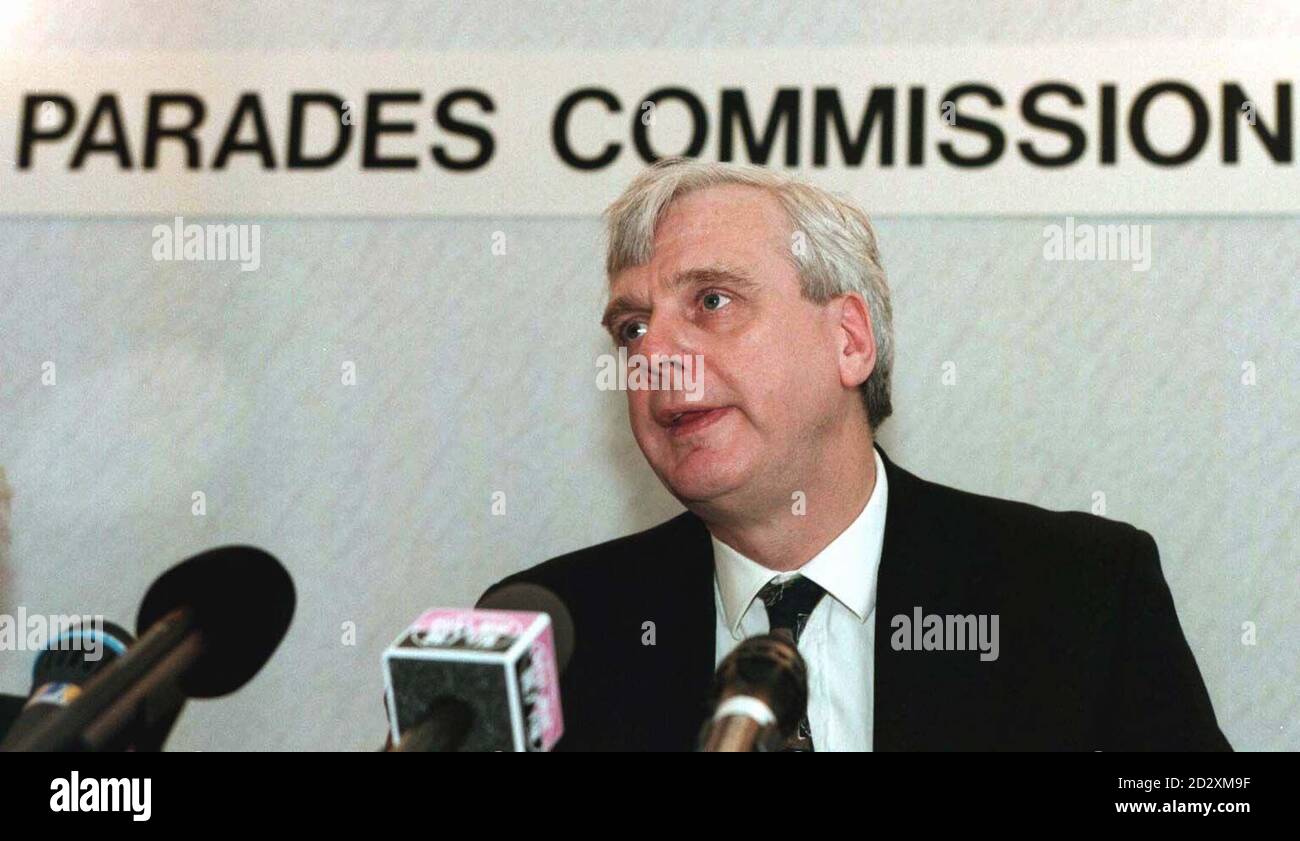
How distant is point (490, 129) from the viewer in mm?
2146

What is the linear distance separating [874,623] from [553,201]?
2.91ft

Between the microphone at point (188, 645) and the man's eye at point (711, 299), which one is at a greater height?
the man's eye at point (711, 299)

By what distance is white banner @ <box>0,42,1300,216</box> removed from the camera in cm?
200

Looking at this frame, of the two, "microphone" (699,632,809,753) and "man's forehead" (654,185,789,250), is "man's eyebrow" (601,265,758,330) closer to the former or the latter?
"man's forehead" (654,185,789,250)

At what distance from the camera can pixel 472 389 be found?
83.3 inches

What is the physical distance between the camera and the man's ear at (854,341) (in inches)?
70.7

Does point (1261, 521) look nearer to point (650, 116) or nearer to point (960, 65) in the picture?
point (960, 65)

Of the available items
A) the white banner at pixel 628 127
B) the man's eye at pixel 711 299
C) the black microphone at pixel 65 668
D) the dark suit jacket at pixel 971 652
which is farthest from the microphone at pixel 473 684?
the white banner at pixel 628 127

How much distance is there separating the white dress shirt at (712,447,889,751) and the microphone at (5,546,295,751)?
1.86 ft

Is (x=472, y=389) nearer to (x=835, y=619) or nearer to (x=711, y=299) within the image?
(x=711, y=299)

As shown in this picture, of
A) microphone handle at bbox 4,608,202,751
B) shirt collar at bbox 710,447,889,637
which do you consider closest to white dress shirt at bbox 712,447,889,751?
shirt collar at bbox 710,447,889,637

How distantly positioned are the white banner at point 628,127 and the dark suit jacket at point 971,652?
0.54 metres

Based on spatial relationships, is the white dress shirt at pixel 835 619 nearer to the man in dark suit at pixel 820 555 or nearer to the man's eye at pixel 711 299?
the man in dark suit at pixel 820 555

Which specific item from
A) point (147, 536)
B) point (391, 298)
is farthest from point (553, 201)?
point (147, 536)
